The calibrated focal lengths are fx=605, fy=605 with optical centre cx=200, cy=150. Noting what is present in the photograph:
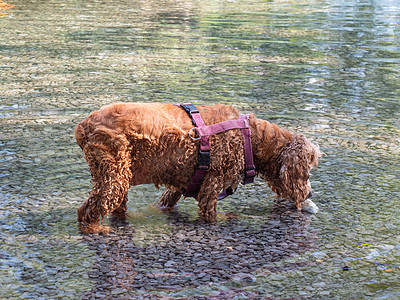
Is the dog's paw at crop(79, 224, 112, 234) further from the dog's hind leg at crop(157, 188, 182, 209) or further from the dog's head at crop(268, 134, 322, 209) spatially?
the dog's head at crop(268, 134, 322, 209)

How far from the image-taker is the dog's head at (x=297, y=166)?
5.86m

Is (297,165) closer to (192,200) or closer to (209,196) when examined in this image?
(209,196)

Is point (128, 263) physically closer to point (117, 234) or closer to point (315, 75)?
point (117, 234)

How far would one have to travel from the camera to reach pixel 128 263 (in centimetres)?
505

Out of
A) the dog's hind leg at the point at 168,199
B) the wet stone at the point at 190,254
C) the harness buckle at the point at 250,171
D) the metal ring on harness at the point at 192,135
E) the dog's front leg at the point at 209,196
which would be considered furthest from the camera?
the dog's hind leg at the point at 168,199

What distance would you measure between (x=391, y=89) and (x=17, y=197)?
7421mm

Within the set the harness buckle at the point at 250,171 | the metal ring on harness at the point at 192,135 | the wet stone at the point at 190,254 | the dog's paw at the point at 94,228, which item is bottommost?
the wet stone at the point at 190,254

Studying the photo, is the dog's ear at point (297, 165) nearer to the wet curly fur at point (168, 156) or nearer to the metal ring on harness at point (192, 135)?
the wet curly fur at point (168, 156)

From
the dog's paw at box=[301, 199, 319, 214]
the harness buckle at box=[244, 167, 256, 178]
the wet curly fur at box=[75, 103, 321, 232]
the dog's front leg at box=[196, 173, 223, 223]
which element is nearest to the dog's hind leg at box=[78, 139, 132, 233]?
the wet curly fur at box=[75, 103, 321, 232]

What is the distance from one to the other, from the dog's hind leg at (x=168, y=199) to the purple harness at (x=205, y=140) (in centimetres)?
23

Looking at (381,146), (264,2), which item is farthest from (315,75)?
(264,2)

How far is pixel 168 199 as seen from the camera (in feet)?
20.2

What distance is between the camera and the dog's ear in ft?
19.2

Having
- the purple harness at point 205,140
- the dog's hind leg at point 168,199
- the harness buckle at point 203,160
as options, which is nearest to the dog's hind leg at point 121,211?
the dog's hind leg at point 168,199
